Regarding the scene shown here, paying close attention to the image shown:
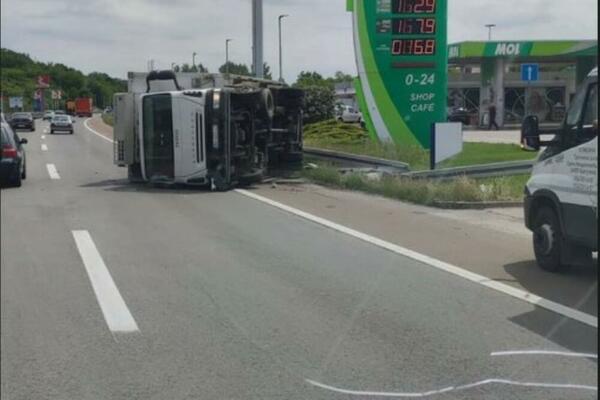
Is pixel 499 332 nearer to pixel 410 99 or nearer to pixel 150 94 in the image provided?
pixel 150 94

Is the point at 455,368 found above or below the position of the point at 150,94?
below

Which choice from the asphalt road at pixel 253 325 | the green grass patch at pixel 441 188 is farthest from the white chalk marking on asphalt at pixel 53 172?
the asphalt road at pixel 253 325

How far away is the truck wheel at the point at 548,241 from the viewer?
8.77 metres

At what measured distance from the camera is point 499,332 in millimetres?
6355

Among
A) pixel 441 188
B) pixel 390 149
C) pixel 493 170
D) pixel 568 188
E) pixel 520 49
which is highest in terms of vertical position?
pixel 520 49

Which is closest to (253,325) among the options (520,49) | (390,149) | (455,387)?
(455,387)

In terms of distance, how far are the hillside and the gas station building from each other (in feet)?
143

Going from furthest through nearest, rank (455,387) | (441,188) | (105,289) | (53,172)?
(53,172), (441,188), (105,289), (455,387)

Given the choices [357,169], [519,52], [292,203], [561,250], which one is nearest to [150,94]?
[292,203]

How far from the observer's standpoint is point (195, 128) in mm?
17828

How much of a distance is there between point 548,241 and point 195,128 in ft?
34.2

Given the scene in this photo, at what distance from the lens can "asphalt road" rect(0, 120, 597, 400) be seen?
16.2 ft

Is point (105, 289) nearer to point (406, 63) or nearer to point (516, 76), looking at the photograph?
point (406, 63)

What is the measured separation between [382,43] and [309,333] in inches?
820
